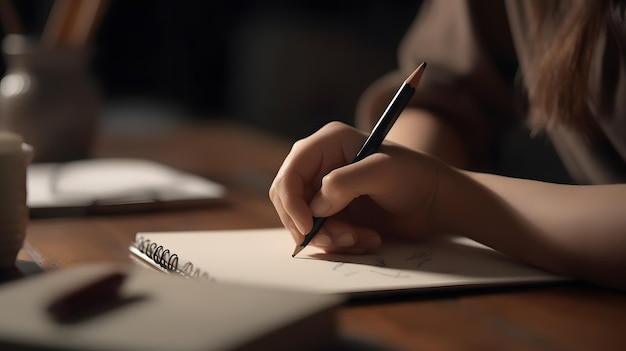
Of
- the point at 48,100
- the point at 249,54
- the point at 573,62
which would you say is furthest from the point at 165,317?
the point at 249,54

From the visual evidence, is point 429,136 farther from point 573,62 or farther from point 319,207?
point 319,207

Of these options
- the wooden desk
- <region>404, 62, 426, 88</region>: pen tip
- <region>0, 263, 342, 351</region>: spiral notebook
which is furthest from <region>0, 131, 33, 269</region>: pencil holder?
<region>404, 62, 426, 88</region>: pen tip

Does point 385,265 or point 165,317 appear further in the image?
point 385,265

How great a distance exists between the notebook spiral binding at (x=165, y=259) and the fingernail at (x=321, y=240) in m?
0.11

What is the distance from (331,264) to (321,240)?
44mm

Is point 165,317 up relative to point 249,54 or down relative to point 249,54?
up

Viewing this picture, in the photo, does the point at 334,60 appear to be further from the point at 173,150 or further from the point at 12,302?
the point at 12,302

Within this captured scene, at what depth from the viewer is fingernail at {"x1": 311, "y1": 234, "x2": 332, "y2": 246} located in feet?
2.13

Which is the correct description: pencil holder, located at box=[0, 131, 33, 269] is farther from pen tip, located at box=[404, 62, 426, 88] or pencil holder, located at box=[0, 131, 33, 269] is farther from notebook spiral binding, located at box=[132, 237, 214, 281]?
pen tip, located at box=[404, 62, 426, 88]

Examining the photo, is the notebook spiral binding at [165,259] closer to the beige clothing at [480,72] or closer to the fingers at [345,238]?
the fingers at [345,238]

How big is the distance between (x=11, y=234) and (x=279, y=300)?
273mm

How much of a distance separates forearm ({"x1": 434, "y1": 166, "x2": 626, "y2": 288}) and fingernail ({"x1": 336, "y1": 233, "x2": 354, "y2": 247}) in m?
0.08

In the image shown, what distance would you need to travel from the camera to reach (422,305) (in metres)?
0.55

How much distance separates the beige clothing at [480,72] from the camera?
3.05ft
